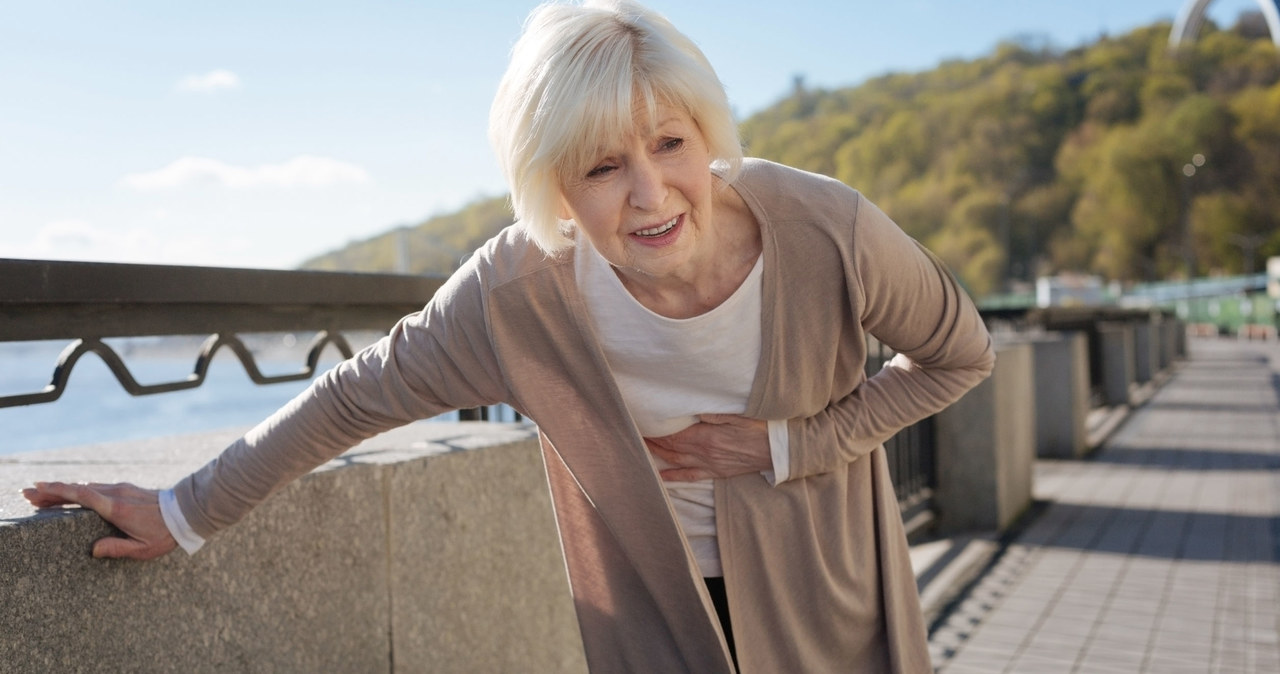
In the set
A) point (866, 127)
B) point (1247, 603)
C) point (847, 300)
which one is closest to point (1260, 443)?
point (1247, 603)

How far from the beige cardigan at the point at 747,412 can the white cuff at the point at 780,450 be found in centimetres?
2

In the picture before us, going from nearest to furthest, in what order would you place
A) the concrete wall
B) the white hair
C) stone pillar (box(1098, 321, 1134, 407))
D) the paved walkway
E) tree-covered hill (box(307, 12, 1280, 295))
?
the white hair, the concrete wall, the paved walkway, stone pillar (box(1098, 321, 1134, 407)), tree-covered hill (box(307, 12, 1280, 295))

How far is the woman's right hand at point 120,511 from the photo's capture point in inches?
79.1

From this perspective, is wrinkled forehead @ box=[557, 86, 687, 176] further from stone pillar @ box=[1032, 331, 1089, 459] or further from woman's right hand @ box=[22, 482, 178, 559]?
stone pillar @ box=[1032, 331, 1089, 459]

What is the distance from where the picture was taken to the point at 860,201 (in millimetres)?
1996

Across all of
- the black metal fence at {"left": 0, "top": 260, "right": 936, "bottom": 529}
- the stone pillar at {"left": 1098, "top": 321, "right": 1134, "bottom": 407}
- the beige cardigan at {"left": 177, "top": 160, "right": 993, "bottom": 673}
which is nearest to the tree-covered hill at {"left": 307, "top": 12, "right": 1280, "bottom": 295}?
the stone pillar at {"left": 1098, "top": 321, "right": 1134, "bottom": 407}

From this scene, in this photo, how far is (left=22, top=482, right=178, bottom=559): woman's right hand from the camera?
201 centimetres

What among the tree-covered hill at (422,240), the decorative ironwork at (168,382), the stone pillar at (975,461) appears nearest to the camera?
the decorative ironwork at (168,382)

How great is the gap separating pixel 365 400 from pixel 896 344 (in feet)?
3.14

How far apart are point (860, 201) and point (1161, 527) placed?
589 centimetres

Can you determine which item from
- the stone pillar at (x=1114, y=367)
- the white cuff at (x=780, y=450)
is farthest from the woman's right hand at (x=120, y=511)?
the stone pillar at (x=1114, y=367)

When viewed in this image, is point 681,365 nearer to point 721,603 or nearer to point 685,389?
point 685,389

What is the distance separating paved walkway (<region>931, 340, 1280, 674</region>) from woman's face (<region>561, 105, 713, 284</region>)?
3037mm

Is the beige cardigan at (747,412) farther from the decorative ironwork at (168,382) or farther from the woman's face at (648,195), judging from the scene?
the decorative ironwork at (168,382)
